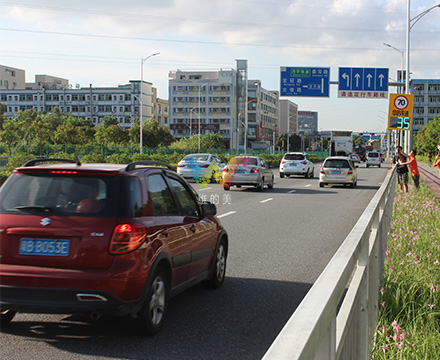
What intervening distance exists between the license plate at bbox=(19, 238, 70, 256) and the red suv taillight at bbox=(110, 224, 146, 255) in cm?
38

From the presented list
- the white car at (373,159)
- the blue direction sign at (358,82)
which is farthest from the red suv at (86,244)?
the white car at (373,159)

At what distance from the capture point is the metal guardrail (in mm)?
1772

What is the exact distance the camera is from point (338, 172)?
29469mm

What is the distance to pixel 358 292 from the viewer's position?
3900mm

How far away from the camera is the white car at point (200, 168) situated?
32.5 metres

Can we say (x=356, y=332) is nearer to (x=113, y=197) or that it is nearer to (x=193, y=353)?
(x=193, y=353)

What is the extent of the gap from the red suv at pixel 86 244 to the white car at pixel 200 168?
2650 centimetres

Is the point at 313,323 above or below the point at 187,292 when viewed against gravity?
above

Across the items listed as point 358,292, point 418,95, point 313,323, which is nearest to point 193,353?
point 358,292

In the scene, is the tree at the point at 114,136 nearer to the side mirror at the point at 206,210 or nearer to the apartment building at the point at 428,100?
the side mirror at the point at 206,210

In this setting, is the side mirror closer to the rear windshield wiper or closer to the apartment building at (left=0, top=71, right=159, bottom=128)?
Answer: the rear windshield wiper

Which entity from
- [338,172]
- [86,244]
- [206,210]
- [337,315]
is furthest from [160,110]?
[337,315]

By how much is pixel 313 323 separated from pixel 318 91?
40299mm

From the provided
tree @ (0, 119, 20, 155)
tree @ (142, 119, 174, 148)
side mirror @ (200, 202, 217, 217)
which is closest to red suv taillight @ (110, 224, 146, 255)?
side mirror @ (200, 202, 217, 217)
